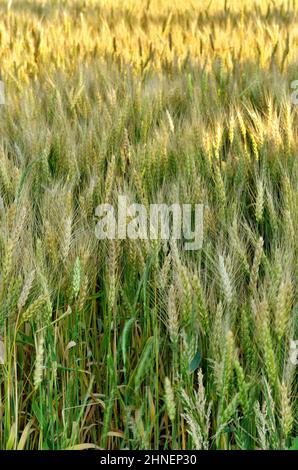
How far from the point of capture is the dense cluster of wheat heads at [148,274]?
988 mm

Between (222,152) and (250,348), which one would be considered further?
(222,152)

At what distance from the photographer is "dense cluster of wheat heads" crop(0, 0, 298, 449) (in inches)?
38.9

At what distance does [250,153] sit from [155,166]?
28cm

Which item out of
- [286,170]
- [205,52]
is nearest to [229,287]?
[286,170]

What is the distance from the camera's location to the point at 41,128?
1690mm

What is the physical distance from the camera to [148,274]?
3.84 feet

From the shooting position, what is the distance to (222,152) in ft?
5.57

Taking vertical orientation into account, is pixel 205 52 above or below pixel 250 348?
above

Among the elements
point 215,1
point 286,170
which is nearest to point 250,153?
point 286,170
